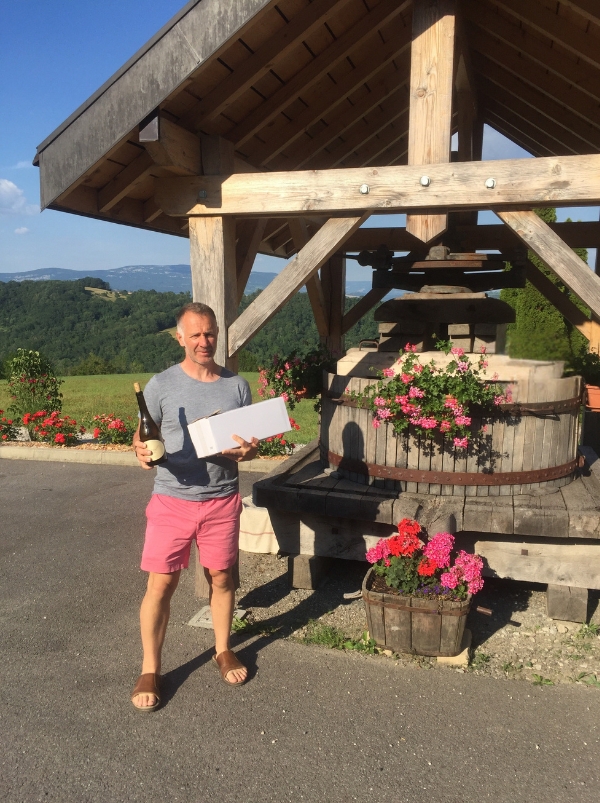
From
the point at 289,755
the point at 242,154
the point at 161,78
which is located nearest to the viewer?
the point at 289,755

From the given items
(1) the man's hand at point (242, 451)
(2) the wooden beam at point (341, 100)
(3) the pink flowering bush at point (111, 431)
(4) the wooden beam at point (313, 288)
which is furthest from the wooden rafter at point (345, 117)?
(3) the pink flowering bush at point (111, 431)

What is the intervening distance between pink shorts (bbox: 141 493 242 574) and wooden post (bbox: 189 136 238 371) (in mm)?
1420

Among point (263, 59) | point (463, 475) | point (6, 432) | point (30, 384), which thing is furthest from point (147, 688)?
point (30, 384)

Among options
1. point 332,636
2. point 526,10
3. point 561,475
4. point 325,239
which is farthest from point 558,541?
point 526,10

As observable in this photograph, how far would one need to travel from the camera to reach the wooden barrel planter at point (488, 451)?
15.0 ft

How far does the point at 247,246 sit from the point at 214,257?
48.5 inches

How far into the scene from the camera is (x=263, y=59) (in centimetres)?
422

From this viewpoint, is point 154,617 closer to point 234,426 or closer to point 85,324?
point 234,426

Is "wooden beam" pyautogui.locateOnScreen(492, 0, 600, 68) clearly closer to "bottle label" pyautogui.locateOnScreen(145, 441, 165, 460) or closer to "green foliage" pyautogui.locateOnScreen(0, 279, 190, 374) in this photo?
"bottle label" pyautogui.locateOnScreen(145, 441, 165, 460)

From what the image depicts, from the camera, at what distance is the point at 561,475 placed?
191 inches

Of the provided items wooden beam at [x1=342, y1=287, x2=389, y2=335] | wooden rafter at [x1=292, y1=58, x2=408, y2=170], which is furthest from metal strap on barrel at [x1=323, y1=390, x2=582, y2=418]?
wooden beam at [x1=342, y1=287, x2=389, y2=335]

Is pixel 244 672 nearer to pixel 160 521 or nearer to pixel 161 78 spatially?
pixel 160 521

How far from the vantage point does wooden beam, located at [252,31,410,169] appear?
5254mm

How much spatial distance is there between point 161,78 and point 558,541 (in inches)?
153
